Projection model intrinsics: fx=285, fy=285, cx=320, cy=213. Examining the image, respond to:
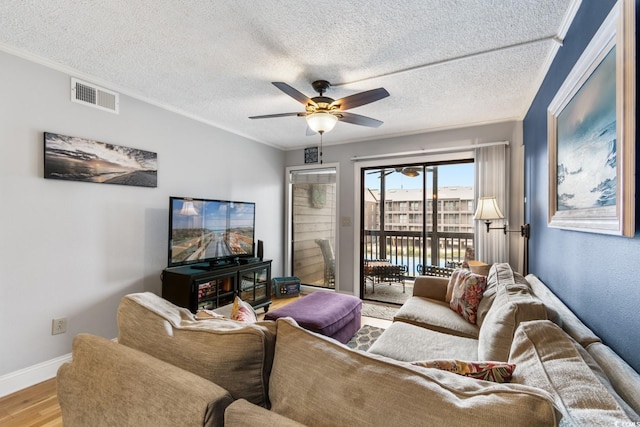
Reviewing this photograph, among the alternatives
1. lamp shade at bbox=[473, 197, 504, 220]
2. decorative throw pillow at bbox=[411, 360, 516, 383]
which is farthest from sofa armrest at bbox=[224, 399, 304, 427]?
lamp shade at bbox=[473, 197, 504, 220]

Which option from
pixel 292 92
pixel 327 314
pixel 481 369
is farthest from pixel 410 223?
pixel 481 369

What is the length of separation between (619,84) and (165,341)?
178cm

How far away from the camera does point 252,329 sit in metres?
0.84

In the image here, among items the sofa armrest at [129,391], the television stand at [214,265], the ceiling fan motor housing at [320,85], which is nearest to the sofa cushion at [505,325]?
the sofa armrest at [129,391]

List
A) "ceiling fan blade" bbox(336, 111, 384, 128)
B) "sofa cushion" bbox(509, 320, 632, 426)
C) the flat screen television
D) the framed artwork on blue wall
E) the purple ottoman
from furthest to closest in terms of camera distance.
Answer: the flat screen television, "ceiling fan blade" bbox(336, 111, 384, 128), the purple ottoman, the framed artwork on blue wall, "sofa cushion" bbox(509, 320, 632, 426)

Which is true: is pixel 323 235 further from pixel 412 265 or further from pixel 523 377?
pixel 523 377

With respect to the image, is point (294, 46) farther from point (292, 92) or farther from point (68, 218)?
point (68, 218)

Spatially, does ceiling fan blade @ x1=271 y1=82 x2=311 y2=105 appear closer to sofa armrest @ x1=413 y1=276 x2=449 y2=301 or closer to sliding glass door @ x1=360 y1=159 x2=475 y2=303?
sofa armrest @ x1=413 y1=276 x2=449 y2=301

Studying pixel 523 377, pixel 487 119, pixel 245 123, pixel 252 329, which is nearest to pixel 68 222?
pixel 245 123

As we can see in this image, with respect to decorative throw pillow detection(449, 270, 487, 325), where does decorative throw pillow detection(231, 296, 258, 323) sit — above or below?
above

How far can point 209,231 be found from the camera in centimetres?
333

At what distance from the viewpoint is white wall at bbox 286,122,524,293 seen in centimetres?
340

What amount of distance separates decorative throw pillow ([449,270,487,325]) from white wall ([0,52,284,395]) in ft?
9.82

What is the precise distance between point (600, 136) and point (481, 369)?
1.09 m
